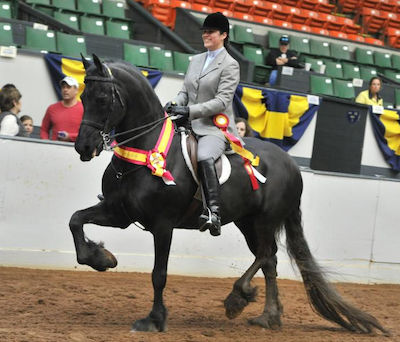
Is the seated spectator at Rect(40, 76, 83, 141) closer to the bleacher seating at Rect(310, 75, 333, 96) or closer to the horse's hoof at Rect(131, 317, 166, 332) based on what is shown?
the horse's hoof at Rect(131, 317, 166, 332)

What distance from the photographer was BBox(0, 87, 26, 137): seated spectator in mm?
9312

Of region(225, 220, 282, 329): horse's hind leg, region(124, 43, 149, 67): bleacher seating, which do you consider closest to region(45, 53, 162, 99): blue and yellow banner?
region(124, 43, 149, 67): bleacher seating

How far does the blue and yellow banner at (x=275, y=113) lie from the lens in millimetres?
13773

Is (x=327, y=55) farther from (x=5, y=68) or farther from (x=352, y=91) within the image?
(x=5, y=68)

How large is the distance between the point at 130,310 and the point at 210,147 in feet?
6.30

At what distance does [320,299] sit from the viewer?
25.6 feet

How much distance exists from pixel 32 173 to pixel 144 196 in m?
2.90

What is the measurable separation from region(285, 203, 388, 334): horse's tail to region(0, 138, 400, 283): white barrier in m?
0.22

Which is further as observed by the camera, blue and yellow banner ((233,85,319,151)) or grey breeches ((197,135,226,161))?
blue and yellow banner ((233,85,319,151))

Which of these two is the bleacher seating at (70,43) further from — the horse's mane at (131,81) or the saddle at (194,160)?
the horse's mane at (131,81)

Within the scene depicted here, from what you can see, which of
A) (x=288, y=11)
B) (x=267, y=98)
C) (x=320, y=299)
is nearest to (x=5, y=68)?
(x=267, y=98)

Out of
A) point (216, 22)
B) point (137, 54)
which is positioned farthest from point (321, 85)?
point (216, 22)

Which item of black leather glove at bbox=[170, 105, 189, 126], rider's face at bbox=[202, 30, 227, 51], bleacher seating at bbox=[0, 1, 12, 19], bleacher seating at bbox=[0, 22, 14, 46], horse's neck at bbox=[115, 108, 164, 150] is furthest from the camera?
bleacher seating at bbox=[0, 1, 12, 19]

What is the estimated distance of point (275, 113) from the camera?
14.1 metres
